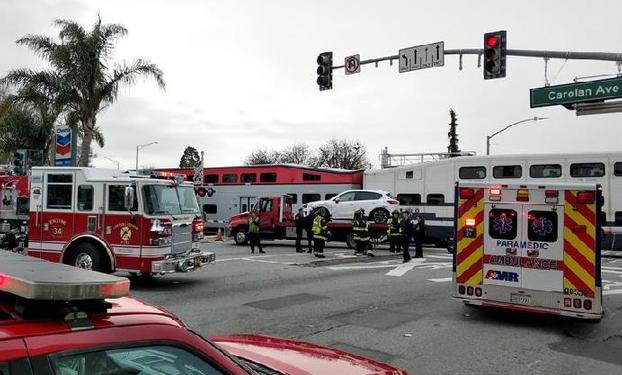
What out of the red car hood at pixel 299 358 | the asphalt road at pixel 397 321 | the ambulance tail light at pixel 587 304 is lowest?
the asphalt road at pixel 397 321

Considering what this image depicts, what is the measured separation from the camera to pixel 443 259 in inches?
720

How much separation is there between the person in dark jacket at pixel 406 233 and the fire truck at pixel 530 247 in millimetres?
8208

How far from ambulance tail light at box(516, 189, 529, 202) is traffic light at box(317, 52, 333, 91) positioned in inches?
407

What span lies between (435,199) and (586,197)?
48.9 feet

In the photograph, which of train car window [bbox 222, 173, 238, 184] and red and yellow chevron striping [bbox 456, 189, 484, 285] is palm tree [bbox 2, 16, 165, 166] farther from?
red and yellow chevron striping [bbox 456, 189, 484, 285]

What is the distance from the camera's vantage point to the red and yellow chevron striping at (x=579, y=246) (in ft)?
26.8

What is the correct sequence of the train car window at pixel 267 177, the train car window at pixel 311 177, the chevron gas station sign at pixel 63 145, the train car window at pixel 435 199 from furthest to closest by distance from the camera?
the train car window at pixel 267 177
the train car window at pixel 311 177
the train car window at pixel 435 199
the chevron gas station sign at pixel 63 145

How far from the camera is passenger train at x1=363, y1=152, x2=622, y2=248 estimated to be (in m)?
20.0

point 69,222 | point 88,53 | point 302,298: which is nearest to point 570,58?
point 302,298

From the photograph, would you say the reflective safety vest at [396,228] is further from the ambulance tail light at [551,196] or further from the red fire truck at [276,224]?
the ambulance tail light at [551,196]

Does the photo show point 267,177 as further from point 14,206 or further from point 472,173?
point 14,206

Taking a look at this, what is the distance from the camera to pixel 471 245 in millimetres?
9086

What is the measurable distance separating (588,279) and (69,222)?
377 inches

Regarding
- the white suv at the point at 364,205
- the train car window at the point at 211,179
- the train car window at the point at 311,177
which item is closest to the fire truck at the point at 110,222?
the white suv at the point at 364,205
